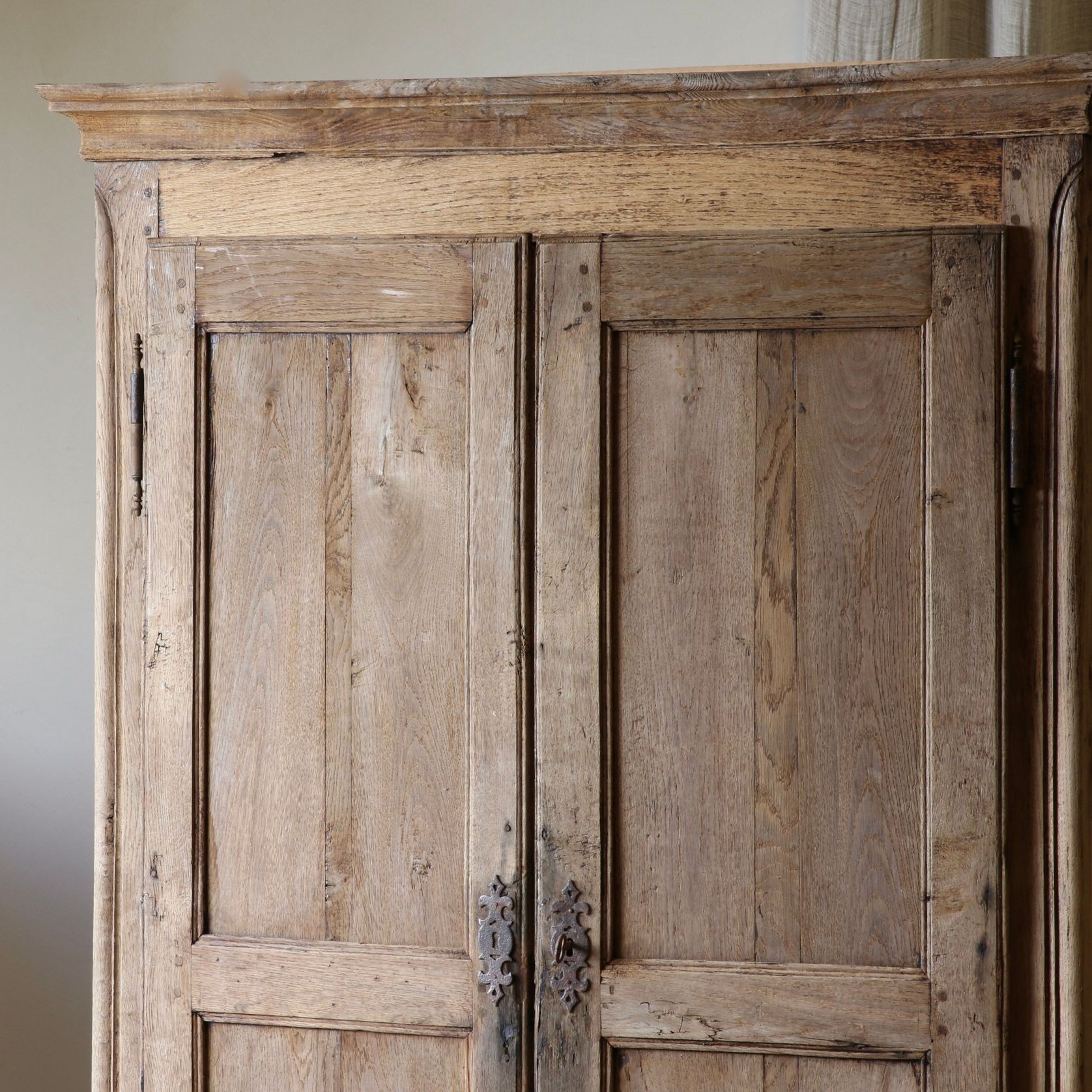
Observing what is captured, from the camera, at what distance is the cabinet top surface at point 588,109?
1159 millimetres

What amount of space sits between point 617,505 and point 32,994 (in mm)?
1535

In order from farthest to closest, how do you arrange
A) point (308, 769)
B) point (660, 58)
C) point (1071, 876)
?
point (660, 58) → point (308, 769) → point (1071, 876)

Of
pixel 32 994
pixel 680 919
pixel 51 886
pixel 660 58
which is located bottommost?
pixel 32 994

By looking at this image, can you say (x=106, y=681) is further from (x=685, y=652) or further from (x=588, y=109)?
(x=588, y=109)

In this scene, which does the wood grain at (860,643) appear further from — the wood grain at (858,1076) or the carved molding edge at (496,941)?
the carved molding edge at (496,941)

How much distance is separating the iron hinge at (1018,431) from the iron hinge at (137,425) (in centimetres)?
108

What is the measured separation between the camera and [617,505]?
4.07ft

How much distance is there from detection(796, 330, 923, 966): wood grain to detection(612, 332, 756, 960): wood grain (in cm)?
8

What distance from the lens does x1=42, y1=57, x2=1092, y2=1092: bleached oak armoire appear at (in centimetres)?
118

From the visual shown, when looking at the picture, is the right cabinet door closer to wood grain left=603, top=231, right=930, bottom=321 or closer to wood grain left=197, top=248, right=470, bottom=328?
wood grain left=603, top=231, right=930, bottom=321

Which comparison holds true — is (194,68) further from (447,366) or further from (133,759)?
(133,759)

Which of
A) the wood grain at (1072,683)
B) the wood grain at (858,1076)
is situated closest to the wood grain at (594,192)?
the wood grain at (1072,683)

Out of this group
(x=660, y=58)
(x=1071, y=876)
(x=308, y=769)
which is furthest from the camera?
(x=660, y=58)

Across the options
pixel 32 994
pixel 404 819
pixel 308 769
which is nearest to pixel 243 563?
pixel 308 769
